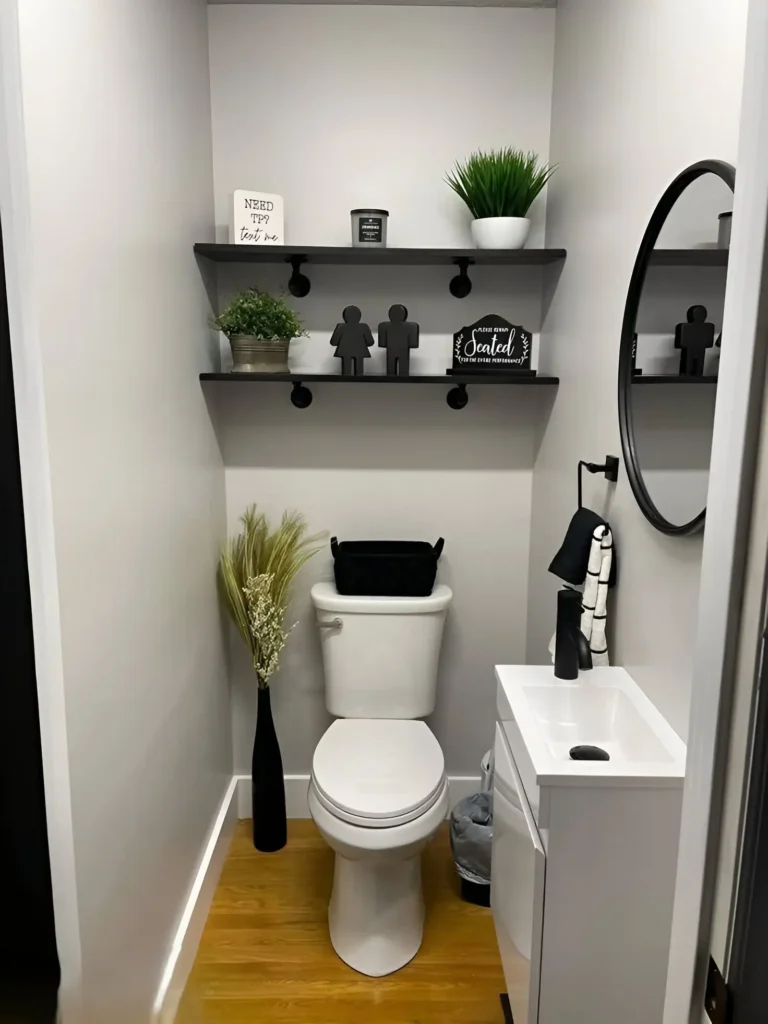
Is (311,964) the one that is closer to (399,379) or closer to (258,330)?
(399,379)

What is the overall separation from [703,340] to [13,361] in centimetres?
108

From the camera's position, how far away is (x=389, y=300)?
2.31 m

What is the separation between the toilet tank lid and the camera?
2252 mm

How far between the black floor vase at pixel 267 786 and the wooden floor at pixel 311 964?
8 cm

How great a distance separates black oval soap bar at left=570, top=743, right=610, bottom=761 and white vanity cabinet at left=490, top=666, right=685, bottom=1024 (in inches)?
1.2

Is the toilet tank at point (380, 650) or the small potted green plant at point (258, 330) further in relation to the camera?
the toilet tank at point (380, 650)

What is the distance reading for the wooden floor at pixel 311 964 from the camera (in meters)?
1.83

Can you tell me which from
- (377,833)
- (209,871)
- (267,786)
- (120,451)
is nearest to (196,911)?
(209,871)

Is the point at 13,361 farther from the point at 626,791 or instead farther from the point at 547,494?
the point at 547,494

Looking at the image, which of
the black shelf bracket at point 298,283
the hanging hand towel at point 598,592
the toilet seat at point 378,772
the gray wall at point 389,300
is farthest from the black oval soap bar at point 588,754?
the black shelf bracket at point 298,283

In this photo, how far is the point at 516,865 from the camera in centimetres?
147

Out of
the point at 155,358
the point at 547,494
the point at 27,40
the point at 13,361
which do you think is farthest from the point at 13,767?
the point at 547,494

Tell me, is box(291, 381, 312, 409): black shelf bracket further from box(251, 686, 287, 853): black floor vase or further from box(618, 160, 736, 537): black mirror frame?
box(618, 160, 736, 537): black mirror frame

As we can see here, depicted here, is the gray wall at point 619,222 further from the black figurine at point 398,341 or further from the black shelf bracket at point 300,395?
the black shelf bracket at point 300,395
